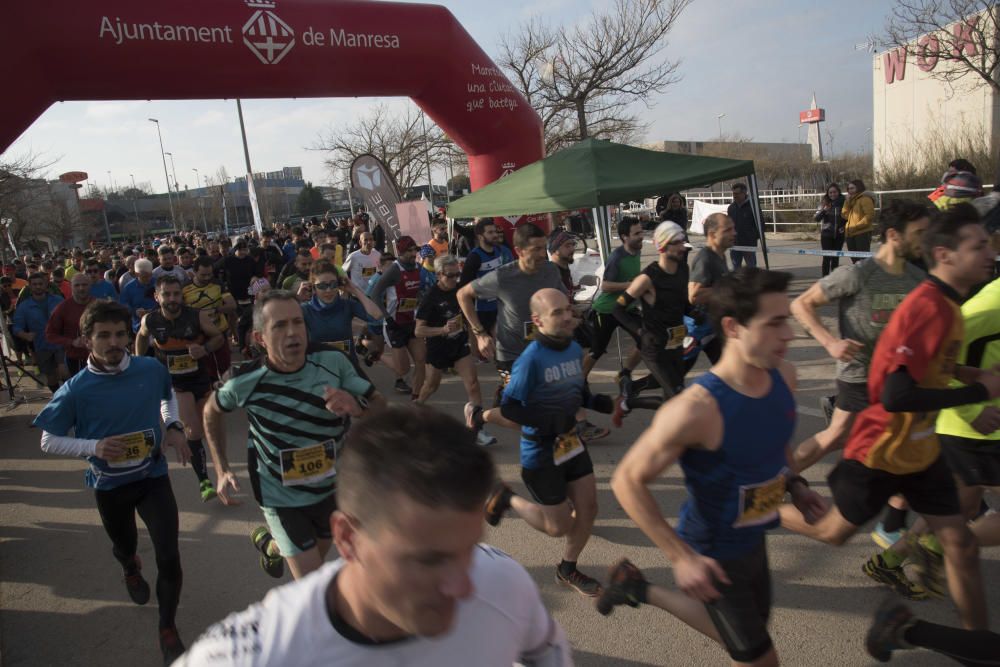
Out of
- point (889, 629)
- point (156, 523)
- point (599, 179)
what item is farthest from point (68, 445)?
point (599, 179)

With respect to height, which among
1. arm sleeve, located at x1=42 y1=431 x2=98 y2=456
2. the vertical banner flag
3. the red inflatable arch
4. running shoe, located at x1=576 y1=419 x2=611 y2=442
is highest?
the red inflatable arch

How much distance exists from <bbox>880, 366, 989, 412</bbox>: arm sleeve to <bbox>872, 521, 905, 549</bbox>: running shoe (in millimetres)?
1183

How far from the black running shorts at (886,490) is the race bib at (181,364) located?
482 centimetres

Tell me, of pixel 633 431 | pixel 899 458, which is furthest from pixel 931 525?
pixel 633 431

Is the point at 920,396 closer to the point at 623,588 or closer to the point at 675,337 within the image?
the point at 623,588

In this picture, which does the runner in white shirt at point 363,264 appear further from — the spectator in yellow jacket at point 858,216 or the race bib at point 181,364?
the spectator in yellow jacket at point 858,216

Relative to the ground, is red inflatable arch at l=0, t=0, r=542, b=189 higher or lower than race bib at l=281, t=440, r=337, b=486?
higher

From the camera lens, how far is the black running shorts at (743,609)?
6.91 ft

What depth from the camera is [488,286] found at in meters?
5.19

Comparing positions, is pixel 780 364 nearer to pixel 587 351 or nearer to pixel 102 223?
pixel 587 351

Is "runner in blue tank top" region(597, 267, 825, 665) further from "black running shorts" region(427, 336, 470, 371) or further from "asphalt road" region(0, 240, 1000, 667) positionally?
"black running shorts" region(427, 336, 470, 371)

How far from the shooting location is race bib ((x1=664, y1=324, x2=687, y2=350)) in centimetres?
529

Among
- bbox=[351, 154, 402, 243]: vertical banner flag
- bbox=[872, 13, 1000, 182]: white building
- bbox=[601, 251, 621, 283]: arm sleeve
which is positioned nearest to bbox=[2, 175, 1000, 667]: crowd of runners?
bbox=[601, 251, 621, 283]: arm sleeve

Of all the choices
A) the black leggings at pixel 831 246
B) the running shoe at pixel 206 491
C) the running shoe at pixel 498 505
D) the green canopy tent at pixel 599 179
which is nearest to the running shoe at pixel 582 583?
the running shoe at pixel 498 505
